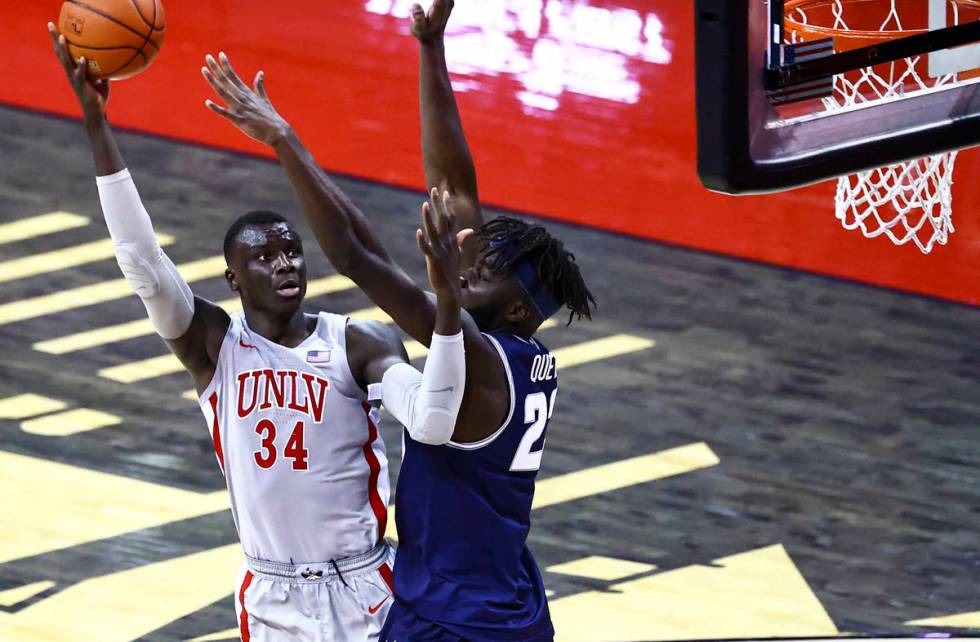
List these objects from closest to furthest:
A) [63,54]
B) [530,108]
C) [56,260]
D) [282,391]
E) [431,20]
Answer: [63,54], [282,391], [431,20], [56,260], [530,108]

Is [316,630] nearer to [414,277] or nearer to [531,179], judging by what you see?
[414,277]

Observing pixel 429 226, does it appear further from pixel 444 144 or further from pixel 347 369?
pixel 444 144

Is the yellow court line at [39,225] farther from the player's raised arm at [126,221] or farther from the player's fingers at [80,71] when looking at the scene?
the player's fingers at [80,71]

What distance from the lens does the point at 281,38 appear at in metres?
8.59

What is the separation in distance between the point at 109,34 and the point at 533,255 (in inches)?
48.7

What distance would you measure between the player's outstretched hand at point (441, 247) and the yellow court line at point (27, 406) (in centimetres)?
393

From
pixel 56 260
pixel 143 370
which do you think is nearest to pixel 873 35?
pixel 143 370

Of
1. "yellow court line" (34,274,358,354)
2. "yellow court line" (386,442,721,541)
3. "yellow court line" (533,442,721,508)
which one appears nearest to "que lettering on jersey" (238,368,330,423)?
"yellow court line" (386,442,721,541)

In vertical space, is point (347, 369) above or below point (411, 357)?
above

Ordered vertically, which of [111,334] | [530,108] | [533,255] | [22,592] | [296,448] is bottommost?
[22,592]

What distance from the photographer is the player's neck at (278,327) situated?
13.4ft

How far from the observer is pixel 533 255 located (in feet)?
12.1

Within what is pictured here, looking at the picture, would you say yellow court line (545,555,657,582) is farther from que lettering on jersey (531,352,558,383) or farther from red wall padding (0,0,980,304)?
que lettering on jersey (531,352,558,383)

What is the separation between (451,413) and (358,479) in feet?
2.32
